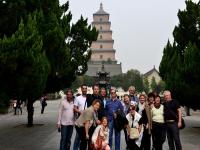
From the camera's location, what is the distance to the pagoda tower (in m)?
110

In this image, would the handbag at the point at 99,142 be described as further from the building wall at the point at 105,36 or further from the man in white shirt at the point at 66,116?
the building wall at the point at 105,36

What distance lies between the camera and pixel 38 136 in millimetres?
16172

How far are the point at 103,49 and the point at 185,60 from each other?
93.1m

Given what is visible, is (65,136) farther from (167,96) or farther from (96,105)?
(167,96)

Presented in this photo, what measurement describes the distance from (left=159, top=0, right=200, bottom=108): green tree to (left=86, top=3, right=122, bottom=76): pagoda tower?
8501cm

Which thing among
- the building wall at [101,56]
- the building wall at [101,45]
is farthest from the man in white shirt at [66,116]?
the building wall at [101,45]

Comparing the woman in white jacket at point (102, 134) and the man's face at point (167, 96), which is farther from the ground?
the man's face at point (167, 96)

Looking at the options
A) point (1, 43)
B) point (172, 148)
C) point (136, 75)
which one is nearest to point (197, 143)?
point (172, 148)

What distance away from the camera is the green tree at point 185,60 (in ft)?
55.9

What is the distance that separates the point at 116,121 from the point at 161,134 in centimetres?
117

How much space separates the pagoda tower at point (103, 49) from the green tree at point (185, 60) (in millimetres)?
85011

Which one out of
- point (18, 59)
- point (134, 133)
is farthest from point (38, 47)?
point (134, 133)

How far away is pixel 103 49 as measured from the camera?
110000 millimetres

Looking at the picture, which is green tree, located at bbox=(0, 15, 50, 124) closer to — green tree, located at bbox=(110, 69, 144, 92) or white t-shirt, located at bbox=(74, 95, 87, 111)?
white t-shirt, located at bbox=(74, 95, 87, 111)
